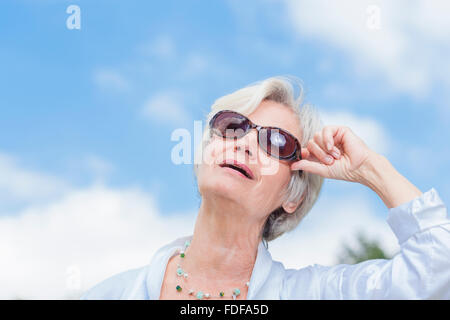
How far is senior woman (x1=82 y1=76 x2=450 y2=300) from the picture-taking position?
2.45 metres

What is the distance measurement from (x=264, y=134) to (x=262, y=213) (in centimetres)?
50

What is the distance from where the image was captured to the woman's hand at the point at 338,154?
8.88 ft

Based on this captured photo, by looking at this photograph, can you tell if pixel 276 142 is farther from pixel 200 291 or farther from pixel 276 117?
pixel 200 291

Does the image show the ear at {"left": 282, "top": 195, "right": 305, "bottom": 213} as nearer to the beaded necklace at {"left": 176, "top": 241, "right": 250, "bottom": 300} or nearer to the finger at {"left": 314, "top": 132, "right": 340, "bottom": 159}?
the finger at {"left": 314, "top": 132, "right": 340, "bottom": 159}

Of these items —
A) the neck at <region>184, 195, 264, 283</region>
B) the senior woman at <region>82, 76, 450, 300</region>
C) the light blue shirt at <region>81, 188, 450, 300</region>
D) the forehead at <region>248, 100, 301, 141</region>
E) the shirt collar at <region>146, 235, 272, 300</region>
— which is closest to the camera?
the light blue shirt at <region>81, 188, 450, 300</region>

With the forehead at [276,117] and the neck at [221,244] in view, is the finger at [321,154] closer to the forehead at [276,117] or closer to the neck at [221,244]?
the forehead at [276,117]

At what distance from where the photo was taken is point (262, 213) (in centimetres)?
285

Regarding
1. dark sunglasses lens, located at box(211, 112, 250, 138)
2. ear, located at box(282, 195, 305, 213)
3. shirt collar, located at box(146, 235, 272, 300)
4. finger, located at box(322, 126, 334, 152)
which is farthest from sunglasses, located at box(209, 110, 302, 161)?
shirt collar, located at box(146, 235, 272, 300)

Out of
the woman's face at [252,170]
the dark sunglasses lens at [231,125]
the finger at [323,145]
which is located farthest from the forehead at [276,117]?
the finger at [323,145]

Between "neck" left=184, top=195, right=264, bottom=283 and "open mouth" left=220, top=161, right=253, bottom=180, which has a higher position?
"open mouth" left=220, top=161, right=253, bottom=180

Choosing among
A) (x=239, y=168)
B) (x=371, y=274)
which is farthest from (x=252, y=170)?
(x=371, y=274)

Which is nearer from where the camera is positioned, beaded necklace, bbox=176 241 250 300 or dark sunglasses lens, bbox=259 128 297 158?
beaded necklace, bbox=176 241 250 300

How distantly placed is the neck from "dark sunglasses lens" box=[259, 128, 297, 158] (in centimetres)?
40

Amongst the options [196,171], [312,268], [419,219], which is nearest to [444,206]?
[419,219]
